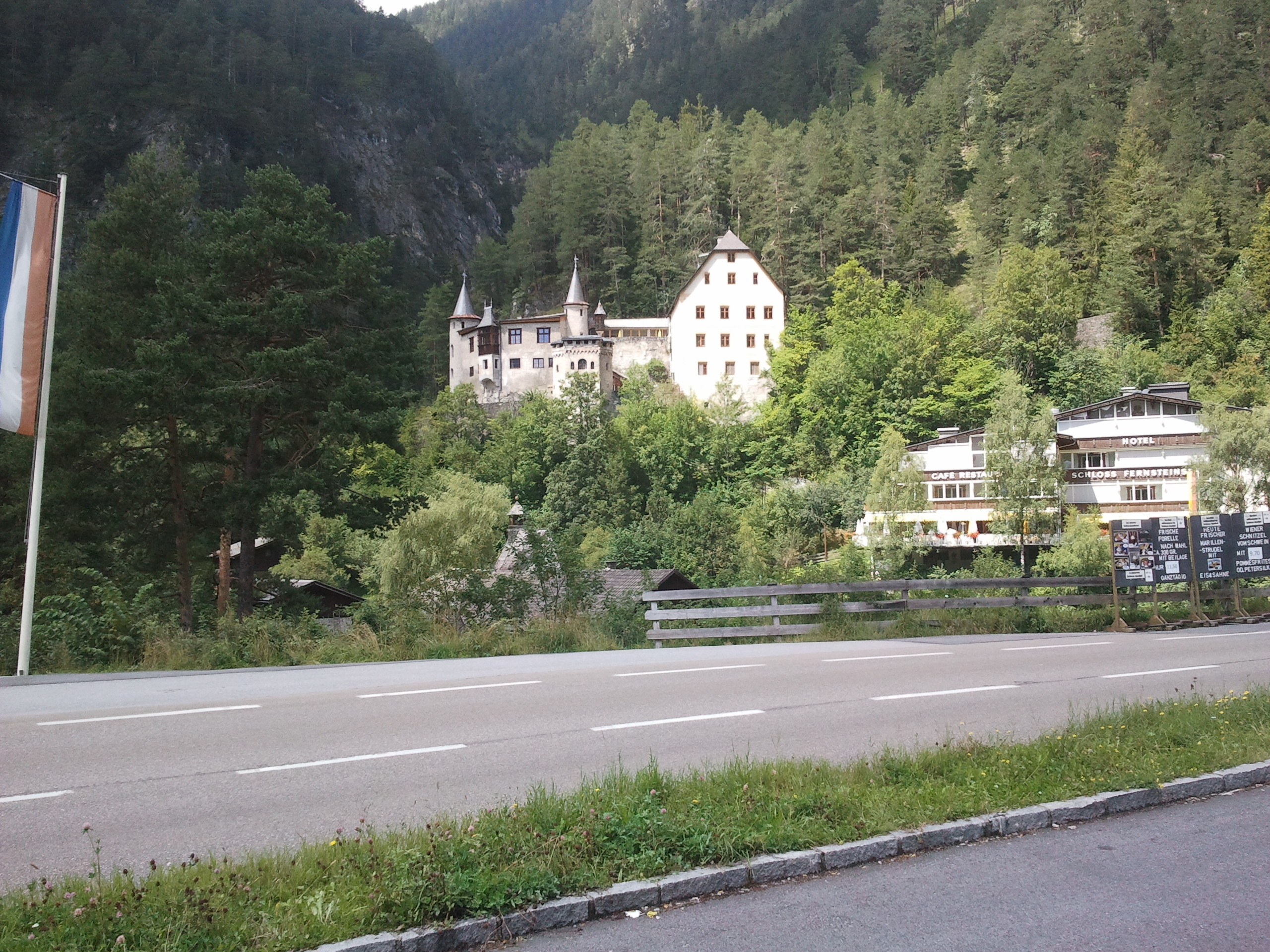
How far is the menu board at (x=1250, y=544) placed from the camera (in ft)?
64.2

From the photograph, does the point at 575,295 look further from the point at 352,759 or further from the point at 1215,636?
the point at 352,759

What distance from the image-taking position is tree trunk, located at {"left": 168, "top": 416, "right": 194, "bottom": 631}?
27.0 metres

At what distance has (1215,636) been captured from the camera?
57.6 feet

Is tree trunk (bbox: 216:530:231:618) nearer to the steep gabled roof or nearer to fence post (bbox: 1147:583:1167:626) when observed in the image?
fence post (bbox: 1147:583:1167:626)

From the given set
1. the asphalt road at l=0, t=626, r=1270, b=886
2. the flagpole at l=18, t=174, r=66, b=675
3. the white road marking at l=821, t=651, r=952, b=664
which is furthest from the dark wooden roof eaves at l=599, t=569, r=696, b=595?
the flagpole at l=18, t=174, r=66, b=675

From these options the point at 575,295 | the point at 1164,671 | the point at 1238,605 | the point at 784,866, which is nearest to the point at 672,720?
the point at 784,866

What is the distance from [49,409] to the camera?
26.6 metres

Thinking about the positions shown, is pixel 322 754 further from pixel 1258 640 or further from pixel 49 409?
pixel 49 409

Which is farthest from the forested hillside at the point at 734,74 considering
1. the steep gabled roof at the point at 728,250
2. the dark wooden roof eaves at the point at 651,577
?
the dark wooden roof eaves at the point at 651,577

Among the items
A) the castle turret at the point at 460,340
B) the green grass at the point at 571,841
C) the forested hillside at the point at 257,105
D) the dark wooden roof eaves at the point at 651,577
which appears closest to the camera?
the green grass at the point at 571,841

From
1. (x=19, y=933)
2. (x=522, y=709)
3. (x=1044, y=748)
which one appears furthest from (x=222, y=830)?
(x=1044, y=748)

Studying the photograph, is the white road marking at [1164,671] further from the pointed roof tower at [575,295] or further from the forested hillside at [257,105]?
the forested hillside at [257,105]

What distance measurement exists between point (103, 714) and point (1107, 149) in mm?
103847

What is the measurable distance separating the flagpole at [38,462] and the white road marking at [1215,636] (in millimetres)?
17069
